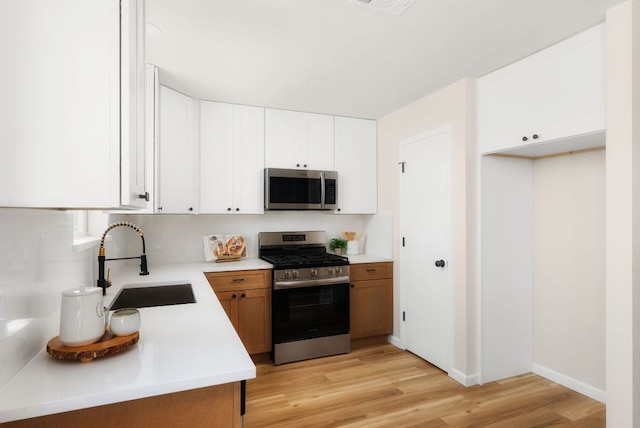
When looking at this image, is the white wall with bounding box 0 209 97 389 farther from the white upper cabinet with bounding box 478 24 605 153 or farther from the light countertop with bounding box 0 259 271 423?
the white upper cabinet with bounding box 478 24 605 153

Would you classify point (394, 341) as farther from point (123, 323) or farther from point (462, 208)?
point (123, 323)

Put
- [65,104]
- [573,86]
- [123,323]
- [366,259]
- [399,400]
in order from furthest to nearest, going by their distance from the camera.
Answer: [366,259] < [399,400] < [573,86] < [123,323] < [65,104]

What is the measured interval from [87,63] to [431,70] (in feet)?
7.86

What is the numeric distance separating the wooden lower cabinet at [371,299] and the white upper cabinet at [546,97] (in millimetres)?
1562

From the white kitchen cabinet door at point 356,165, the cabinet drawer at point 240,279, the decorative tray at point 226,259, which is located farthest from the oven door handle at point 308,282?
the white kitchen cabinet door at point 356,165

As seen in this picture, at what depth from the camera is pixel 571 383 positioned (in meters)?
2.78

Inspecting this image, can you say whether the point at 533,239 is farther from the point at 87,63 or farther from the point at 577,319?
the point at 87,63

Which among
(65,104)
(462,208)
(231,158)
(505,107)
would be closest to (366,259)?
(462,208)

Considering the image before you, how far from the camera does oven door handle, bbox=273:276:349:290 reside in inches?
128

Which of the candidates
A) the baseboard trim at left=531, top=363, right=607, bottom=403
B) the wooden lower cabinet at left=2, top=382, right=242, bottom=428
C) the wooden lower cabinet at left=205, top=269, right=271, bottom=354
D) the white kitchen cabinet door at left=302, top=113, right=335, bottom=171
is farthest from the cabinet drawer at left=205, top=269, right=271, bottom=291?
the baseboard trim at left=531, top=363, right=607, bottom=403

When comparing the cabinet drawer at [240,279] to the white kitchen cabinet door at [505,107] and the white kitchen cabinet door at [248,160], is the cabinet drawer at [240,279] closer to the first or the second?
the white kitchen cabinet door at [248,160]

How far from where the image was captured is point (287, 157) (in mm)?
3715

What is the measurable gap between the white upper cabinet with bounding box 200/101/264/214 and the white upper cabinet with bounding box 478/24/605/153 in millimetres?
2056

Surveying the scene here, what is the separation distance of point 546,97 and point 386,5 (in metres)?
1.26
